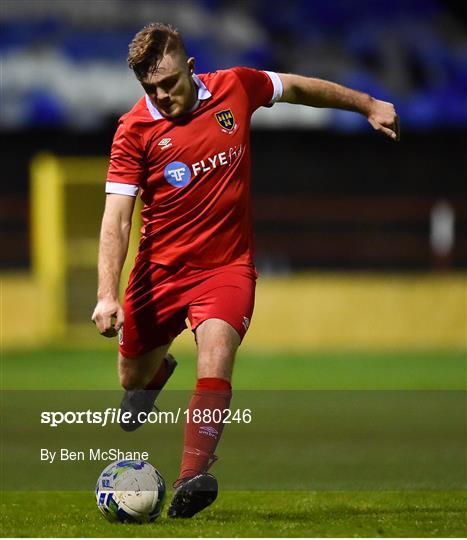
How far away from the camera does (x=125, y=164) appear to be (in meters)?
6.83

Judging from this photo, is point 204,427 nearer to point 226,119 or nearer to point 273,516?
point 273,516

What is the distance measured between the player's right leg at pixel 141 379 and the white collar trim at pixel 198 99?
149cm

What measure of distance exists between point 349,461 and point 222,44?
13723 mm

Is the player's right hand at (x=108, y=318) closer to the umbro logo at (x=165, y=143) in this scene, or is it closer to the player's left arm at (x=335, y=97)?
the umbro logo at (x=165, y=143)

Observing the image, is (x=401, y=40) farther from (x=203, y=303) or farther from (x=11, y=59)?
(x=203, y=303)

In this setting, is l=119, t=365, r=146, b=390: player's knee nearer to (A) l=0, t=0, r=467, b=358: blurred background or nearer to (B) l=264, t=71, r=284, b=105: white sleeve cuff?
(B) l=264, t=71, r=284, b=105: white sleeve cuff

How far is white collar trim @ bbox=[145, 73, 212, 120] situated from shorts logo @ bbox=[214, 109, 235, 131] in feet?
0.38

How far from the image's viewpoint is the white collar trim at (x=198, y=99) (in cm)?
690

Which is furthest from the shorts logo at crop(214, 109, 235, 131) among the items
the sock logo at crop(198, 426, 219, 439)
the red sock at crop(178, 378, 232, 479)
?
the sock logo at crop(198, 426, 219, 439)

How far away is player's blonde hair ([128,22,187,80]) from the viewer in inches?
261

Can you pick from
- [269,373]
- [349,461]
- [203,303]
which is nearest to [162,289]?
[203,303]

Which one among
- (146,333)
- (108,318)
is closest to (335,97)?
(146,333)

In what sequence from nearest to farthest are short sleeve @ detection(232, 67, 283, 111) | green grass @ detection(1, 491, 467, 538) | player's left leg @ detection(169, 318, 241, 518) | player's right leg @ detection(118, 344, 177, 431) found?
green grass @ detection(1, 491, 467, 538) → player's left leg @ detection(169, 318, 241, 518) → short sleeve @ detection(232, 67, 283, 111) → player's right leg @ detection(118, 344, 177, 431)

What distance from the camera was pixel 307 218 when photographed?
20766 mm
